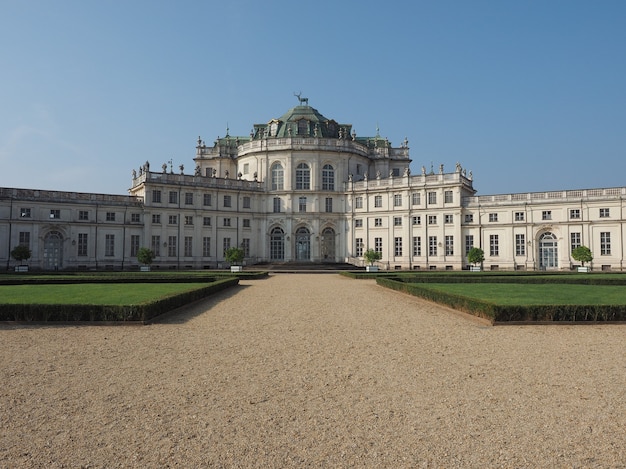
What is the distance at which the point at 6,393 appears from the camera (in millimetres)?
7688

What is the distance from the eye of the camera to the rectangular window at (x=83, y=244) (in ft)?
173

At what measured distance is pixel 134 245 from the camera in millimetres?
55438

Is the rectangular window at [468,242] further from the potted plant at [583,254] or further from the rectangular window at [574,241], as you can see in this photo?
the potted plant at [583,254]

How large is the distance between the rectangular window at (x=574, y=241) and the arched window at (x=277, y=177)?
109 ft

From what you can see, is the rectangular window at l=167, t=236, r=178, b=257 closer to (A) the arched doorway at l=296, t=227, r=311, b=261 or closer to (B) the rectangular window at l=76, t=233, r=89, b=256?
(B) the rectangular window at l=76, t=233, r=89, b=256

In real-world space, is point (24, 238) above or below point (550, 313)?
above

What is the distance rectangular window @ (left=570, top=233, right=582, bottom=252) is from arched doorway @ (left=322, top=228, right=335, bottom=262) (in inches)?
1054

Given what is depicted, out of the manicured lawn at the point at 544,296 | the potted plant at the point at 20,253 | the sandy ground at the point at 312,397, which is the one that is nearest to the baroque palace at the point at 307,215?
the potted plant at the point at 20,253

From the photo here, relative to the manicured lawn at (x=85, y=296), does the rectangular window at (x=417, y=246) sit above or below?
above

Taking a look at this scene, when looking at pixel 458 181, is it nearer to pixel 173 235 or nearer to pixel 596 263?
pixel 596 263

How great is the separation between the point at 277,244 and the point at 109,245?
19657mm

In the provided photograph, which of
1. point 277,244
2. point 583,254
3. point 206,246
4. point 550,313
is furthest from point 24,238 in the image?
point 583,254

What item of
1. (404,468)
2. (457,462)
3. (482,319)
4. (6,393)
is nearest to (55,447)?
(6,393)

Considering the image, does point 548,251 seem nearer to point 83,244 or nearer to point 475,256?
point 475,256
